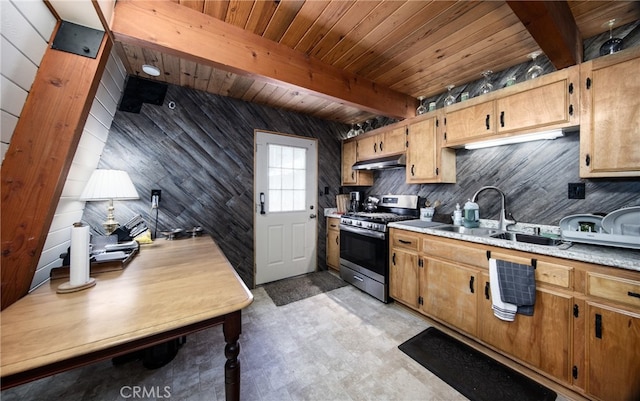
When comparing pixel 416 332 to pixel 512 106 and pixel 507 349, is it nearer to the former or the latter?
pixel 507 349

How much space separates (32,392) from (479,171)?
4045 mm

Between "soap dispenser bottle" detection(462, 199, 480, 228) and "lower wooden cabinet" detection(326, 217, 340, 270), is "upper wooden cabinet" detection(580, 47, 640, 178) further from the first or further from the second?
"lower wooden cabinet" detection(326, 217, 340, 270)

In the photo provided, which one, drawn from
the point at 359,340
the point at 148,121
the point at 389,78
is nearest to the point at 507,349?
the point at 359,340

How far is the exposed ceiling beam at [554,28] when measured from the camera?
3.97ft

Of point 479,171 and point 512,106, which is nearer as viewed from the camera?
point 512,106

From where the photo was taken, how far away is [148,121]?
2.45 meters

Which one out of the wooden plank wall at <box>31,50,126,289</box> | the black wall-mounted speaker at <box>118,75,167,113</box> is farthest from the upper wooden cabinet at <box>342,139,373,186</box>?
the wooden plank wall at <box>31,50,126,289</box>

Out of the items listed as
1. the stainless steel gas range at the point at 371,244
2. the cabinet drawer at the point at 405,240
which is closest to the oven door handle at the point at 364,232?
the stainless steel gas range at the point at 371,244

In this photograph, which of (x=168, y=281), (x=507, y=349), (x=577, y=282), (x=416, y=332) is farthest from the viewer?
(x=416, y=332)

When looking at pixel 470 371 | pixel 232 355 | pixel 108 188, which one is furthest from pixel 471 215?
pixel 108 188

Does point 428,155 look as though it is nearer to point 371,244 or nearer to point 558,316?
point 371,244

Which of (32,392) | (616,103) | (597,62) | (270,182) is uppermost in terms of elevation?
(597,62)

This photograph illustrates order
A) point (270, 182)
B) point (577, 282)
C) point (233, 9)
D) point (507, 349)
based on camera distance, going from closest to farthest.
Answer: point (577, 282) → point (233, 9) → point (507, 349) → point (270, 182)

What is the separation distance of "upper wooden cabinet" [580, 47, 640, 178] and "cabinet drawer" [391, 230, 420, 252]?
129 cm
